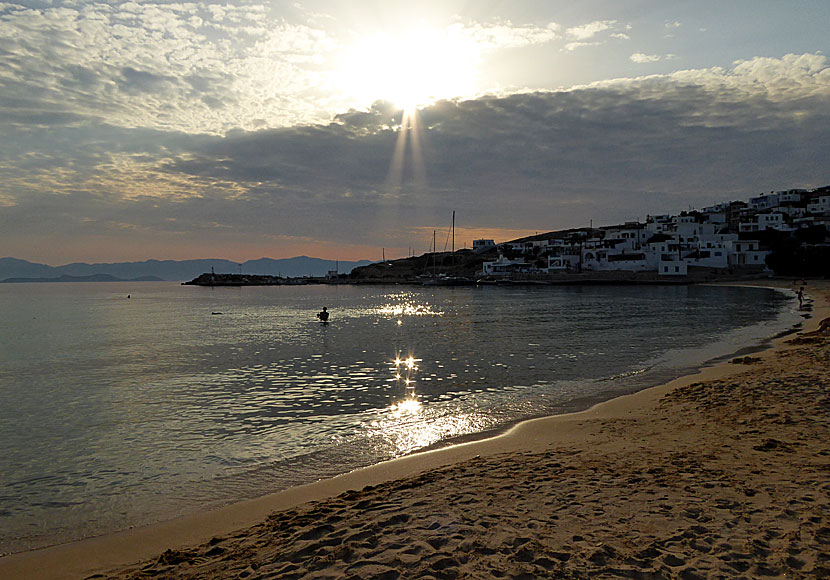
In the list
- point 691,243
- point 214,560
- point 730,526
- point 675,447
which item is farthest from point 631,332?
point 691,243

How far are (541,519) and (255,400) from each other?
13.2m

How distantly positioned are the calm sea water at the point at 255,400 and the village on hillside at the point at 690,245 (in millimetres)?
99396

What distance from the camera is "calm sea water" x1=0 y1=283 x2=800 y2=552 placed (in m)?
9.71

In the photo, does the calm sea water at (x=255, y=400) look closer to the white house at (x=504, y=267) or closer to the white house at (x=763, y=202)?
the white house at (x=504, y=267)

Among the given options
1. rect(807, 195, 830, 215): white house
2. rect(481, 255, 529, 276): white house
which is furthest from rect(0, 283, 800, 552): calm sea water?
rect(807, 195, 830, 215): white house

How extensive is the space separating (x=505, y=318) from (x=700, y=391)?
34.6 meters

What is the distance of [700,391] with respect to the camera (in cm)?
1471

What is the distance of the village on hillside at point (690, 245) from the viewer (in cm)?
12506

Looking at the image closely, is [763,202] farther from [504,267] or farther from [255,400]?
[255,400]

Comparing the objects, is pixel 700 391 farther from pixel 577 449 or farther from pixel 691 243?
pixel 691 243

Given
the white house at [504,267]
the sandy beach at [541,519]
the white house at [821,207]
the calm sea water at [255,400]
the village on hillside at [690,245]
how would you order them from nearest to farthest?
1. the sandy beach at [541,519]
2. the calm sea water at [255,400]
3. the village on hillside at [690,245]
4. the white house at [821,207]
5. the white house at [504,267]

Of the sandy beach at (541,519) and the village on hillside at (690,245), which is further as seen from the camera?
the village on hillside at (690,245)

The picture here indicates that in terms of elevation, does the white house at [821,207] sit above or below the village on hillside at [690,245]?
above

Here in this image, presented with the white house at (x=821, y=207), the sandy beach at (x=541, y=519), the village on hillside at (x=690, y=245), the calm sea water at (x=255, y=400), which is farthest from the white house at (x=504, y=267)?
the sandy beach at (x=541, y=519)
